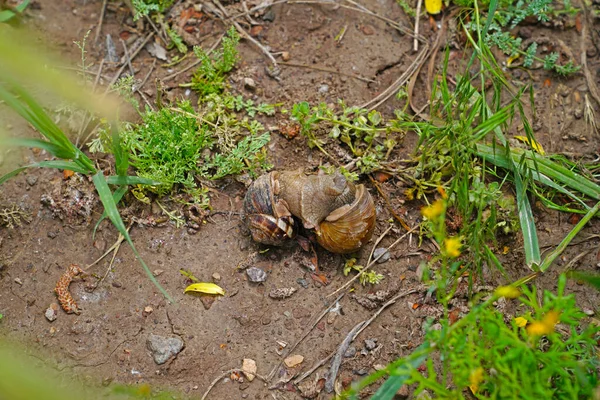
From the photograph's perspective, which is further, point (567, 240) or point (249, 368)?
point (567, 240)

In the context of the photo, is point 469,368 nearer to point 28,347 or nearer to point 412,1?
point 28,347

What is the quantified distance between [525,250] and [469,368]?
126 centimetres

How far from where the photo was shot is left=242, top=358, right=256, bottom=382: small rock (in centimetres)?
296

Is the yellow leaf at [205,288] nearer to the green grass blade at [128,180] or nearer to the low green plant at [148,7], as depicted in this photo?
the green grass blade at [128,180]

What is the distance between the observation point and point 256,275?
10.5 feet

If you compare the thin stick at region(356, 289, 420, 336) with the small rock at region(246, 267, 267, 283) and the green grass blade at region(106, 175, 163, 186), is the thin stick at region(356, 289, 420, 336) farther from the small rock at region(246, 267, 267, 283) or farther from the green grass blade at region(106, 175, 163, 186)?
the green grass blade at region(106, 175, 163, 186)

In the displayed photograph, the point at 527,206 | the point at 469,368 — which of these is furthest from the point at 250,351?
the point at 527,206

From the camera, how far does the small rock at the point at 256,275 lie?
10.5ft

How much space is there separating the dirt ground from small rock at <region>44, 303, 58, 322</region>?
3 centimetres

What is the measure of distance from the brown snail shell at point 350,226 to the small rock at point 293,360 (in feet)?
2.11

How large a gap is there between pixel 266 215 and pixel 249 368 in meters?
0.87

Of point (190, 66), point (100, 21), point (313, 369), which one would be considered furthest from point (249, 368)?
point (100, 21)

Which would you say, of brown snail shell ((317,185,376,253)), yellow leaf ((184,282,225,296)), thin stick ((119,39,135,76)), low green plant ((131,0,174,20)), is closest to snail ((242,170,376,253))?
brown snail shell ((317,185,376,253))

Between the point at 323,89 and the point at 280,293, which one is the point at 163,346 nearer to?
the point at 280,293
